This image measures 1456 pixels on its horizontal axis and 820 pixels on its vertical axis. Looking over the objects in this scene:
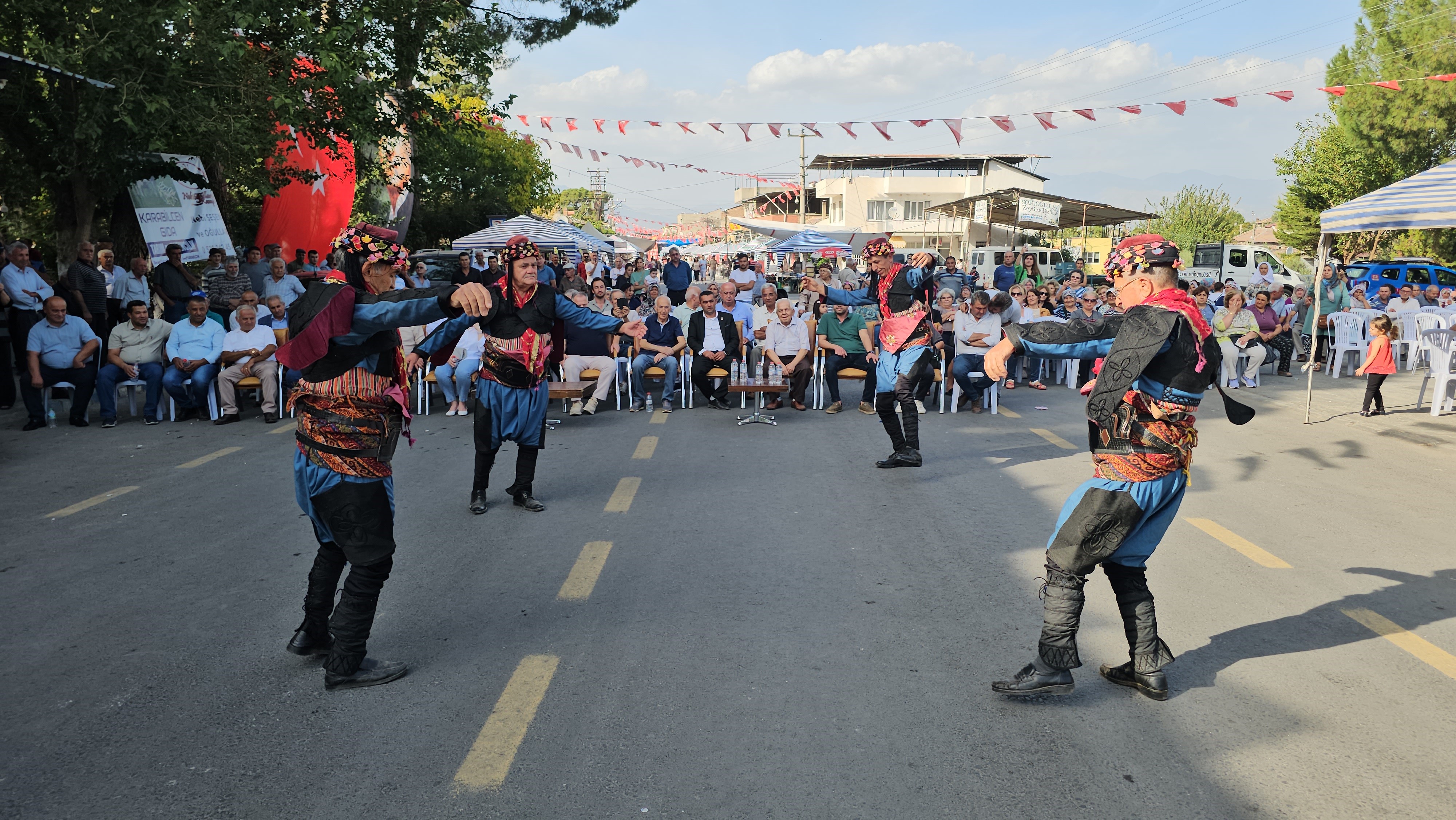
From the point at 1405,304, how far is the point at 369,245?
1827cm

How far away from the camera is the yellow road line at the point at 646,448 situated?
30.5ft

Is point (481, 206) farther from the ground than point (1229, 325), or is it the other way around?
point (481, 206)

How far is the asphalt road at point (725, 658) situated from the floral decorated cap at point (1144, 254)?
68.5 inches

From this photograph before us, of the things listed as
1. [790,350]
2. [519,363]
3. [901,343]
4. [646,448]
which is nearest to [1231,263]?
[790,350]

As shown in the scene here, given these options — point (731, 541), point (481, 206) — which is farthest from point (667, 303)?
point (481, 206)

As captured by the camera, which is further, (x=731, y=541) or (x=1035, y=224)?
(x=1035, y=224)

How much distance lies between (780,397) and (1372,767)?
959 centimetres

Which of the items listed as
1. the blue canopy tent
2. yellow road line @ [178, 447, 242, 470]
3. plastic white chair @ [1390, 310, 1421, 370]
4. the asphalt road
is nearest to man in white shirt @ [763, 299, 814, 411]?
the asphalt road

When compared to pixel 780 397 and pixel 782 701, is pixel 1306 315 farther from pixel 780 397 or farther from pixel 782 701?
pixel 782 701

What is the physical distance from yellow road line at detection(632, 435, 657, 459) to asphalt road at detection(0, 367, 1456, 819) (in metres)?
0.98

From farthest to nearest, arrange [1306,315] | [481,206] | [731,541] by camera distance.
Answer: [481,206], [1306,315], [731,541]

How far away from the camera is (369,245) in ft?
14.2

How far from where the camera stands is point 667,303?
12664 mm

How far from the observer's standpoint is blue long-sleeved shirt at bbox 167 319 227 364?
37.1ft
